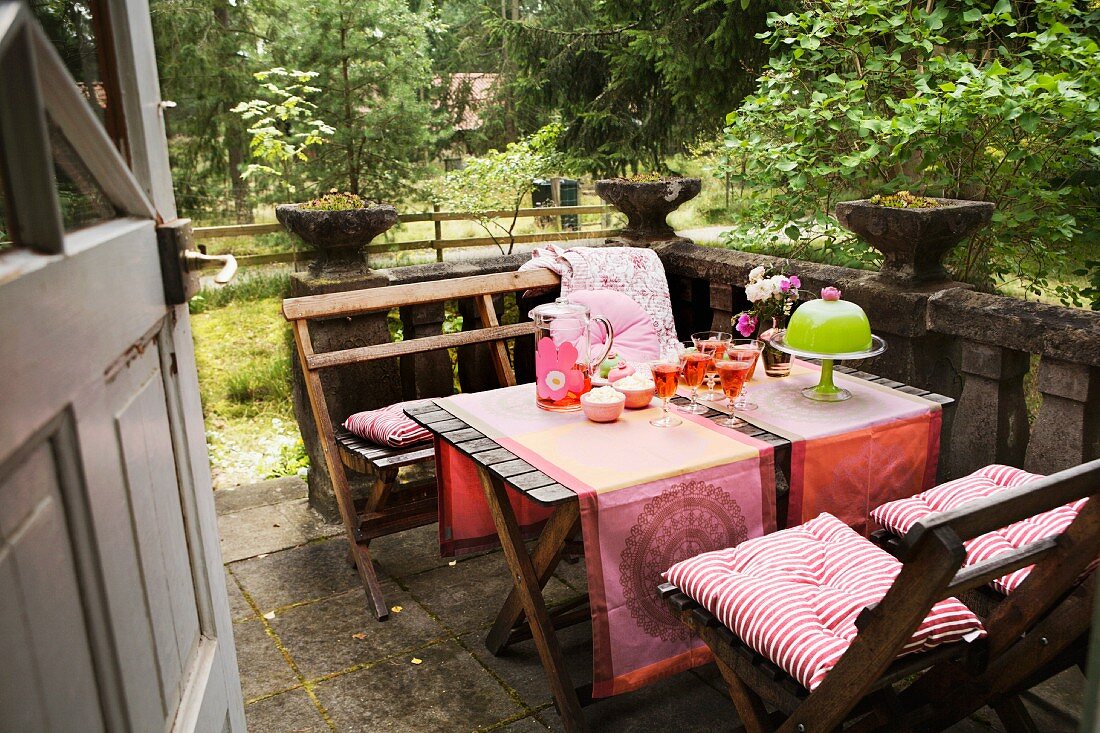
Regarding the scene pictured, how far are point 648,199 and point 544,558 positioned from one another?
228 cm

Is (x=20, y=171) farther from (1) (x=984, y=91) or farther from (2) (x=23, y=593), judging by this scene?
(1) (x=984, y=91)

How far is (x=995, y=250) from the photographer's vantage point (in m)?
4.20

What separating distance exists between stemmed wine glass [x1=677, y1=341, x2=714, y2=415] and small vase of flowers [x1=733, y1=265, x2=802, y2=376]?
26cm

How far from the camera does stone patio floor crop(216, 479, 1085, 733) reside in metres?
2.46

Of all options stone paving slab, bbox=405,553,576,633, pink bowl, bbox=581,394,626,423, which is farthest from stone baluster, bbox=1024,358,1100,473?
stone paving slab, bbox=405,553,576,633

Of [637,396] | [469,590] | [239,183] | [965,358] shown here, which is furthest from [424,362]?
[239,183]

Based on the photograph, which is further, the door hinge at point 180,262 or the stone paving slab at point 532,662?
the stone paving slab at point 532,662

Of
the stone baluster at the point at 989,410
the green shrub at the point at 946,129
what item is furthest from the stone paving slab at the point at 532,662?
the green shrub at the point at 946,129

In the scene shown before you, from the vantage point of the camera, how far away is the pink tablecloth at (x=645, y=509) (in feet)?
6.89

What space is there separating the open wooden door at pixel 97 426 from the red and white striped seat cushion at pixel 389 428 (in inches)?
62.7

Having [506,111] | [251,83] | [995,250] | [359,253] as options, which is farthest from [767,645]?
[506,111]

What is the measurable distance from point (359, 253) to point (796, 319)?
1.90 m

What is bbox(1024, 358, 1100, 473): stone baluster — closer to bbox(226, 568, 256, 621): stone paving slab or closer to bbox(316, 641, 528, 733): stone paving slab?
bbox(316, 641, 528, 733): stone paving slab

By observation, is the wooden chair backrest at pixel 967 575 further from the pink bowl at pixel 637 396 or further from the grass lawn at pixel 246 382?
the grass lawn at pixel 246 382
